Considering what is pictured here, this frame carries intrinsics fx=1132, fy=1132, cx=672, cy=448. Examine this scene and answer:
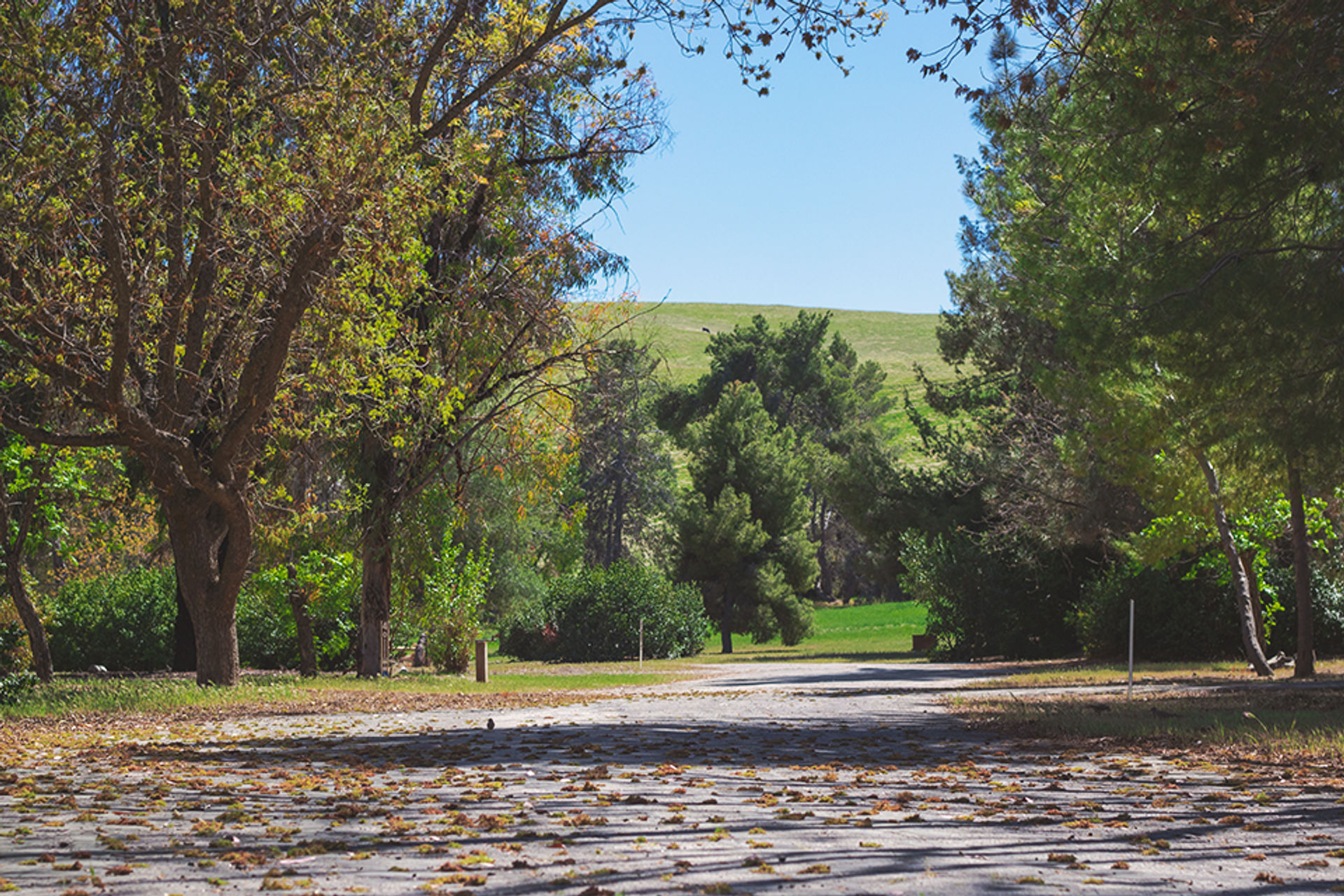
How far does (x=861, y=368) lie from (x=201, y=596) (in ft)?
217

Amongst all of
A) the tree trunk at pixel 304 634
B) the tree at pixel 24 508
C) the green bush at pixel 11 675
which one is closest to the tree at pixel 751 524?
the tree trunk at pixel 304 634

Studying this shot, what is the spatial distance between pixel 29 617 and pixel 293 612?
4.24 meters

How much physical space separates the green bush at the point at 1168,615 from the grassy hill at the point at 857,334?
9965 centimetres

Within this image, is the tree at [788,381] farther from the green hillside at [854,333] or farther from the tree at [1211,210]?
the green hillside at [854,333]

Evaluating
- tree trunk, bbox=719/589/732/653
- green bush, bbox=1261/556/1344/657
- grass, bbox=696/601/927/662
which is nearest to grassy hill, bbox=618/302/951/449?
grass, bbox=696/601/927/662

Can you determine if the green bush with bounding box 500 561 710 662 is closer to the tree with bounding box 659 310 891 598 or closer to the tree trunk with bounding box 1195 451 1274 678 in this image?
the tree trunk with bounding box 1195 451 1274 678

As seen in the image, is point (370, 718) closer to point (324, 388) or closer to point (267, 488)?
point (324, 388)

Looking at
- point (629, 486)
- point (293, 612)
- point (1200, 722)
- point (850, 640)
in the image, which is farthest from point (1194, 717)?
point (629, 486)

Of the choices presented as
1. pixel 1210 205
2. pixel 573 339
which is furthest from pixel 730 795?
pixel 573 339

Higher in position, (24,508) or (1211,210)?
(1211,210)

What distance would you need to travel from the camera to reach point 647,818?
5340 mm

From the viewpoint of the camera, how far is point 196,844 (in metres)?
4.69

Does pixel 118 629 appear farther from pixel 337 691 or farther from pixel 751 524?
pixel 751 524

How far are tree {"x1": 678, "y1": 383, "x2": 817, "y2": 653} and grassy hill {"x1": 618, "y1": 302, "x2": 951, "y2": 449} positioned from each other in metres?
82.2
